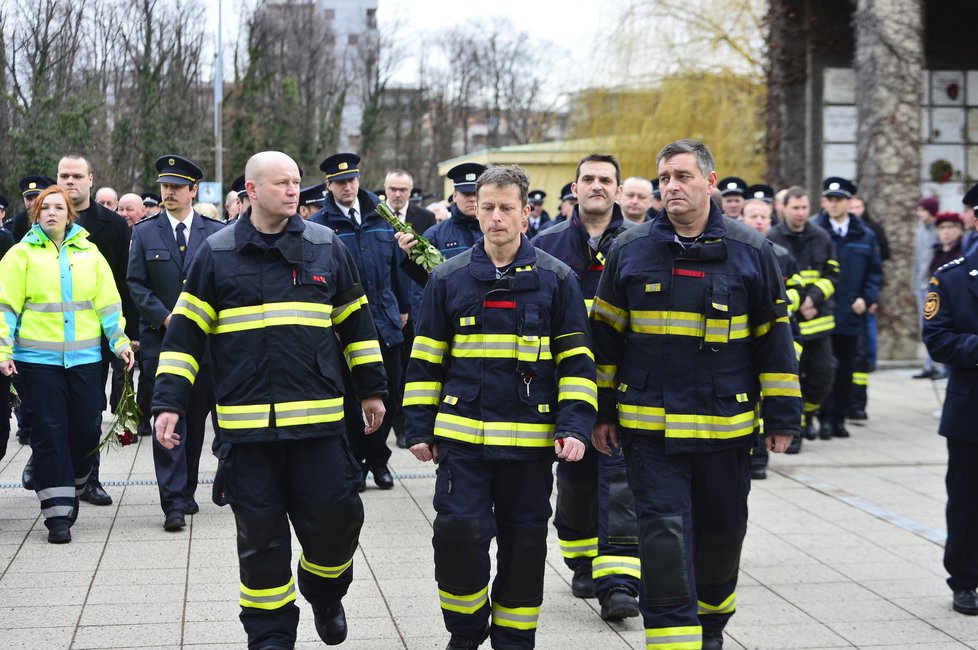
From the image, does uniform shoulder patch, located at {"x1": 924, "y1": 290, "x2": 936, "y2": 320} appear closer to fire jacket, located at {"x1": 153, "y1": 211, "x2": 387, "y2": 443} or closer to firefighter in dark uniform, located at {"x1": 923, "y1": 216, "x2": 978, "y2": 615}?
firefighter in dark uniform, located at {"x1": 923, "y1": 216, "x2": 978, "y2": 615}

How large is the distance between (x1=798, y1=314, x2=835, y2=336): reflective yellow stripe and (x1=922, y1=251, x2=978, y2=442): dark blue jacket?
3888mm

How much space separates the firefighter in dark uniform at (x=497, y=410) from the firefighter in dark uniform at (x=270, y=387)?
0.42 meters

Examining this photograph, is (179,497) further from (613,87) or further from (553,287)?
(613,87)

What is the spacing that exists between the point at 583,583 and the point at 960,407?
2186 mm

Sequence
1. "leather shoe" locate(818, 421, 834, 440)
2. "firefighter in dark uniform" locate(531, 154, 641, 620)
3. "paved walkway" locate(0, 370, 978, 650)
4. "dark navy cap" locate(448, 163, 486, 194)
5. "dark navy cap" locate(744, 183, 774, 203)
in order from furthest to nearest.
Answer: "leather shoe" locate(818, 421, 834, 440)
"dark navy cap" locate(744, 183, 774, 203)
"dark navy cap" locate(448, 163, 486, 194)
"firefighter in dark uniform" locate(531, 154, 641, 620)
"paved walkway" locate(0, 370, 978, 650)

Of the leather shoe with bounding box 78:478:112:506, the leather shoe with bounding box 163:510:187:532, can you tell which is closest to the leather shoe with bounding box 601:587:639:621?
the leather shoe with bounding box 163:510:187:532

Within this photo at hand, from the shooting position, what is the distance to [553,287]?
531 cm

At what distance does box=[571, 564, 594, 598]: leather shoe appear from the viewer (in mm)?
6434

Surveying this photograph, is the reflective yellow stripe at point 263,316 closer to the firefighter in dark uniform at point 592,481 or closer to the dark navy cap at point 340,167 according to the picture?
the firefighter in dark uniform at point 592,481

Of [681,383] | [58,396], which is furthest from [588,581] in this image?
[58,396]

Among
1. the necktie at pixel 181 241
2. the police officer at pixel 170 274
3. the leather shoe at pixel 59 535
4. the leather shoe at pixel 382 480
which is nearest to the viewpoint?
the leather shoe at pixel 59 535

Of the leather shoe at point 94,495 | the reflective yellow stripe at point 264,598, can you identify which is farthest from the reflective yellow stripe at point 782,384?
the leather shoe at point 94,495

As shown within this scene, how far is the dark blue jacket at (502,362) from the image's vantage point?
16.9 feet

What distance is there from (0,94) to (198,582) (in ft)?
20.8
